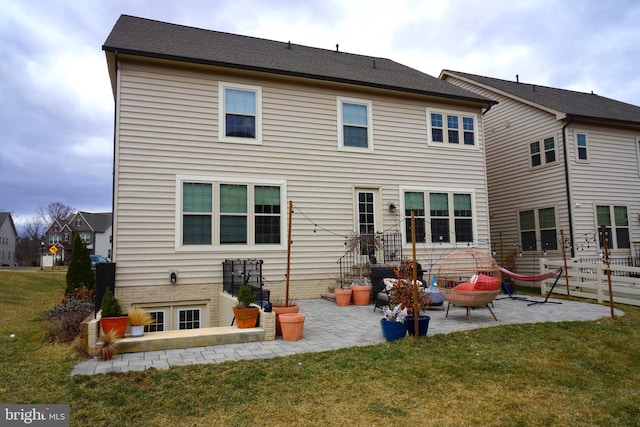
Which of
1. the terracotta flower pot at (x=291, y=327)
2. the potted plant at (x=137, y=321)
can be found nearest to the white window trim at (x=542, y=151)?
the terracotta flower pot at (x=291, y=327)

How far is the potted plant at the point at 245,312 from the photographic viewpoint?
642 cm

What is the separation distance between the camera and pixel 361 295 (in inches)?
386

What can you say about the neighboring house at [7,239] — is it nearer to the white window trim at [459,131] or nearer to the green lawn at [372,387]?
the green lawn at [372,387]

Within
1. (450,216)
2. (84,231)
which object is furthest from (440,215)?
(84,231)

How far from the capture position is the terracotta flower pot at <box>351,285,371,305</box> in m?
9.80

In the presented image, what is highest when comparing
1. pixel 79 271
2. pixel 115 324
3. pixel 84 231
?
pixel 84 231

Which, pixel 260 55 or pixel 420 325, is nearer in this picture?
pixel 420 325

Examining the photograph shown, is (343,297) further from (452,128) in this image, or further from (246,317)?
(452,128)

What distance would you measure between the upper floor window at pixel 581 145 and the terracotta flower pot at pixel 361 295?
32.8 ft

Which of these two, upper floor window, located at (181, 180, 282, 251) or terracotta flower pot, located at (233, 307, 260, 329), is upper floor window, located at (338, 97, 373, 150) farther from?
terracotta flower pot, located at (233, 307, 260, 329)

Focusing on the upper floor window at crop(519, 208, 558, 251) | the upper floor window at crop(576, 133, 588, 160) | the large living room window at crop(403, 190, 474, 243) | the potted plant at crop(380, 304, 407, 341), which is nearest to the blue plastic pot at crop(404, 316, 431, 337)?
the potted plant at crop(380, 304, 407, 341)

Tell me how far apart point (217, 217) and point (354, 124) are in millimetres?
4816

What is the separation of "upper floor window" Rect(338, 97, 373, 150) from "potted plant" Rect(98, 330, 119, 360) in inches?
309

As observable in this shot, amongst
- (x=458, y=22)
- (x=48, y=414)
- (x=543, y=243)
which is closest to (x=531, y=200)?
(x=543, y=243)
